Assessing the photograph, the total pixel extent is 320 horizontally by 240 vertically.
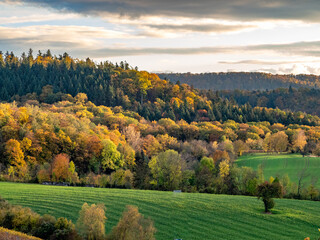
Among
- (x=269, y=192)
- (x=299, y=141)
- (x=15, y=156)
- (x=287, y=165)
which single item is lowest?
(x=287, y=165)

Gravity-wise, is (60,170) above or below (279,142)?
below

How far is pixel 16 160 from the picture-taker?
3046 inches

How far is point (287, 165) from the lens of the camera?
3991 inches

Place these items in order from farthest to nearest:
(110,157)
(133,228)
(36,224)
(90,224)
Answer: (110,157) < (36,224) < (90,224) < (133,228)

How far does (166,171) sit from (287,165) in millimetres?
39583

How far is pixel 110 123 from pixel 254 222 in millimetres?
89697

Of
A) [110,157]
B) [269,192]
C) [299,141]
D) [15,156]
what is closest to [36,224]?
[269,192]

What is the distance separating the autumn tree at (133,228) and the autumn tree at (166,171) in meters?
45.8

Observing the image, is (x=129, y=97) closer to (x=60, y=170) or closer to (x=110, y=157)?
(x=110, y=157)

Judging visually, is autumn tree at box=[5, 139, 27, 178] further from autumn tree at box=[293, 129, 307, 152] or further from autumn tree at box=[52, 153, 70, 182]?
autumn tree at box=[293, 129, 307, 152]

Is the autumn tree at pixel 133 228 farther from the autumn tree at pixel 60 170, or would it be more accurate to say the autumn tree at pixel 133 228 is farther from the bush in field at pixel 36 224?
the autumn tree at pixel 60 170

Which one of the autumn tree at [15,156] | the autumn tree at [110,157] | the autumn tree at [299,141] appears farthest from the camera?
the autumn tree at [299,141]

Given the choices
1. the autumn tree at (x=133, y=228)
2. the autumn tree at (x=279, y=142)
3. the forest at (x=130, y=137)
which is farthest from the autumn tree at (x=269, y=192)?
the autumn tree at (x=279, y=142)

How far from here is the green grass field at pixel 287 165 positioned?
91012 millimetres
